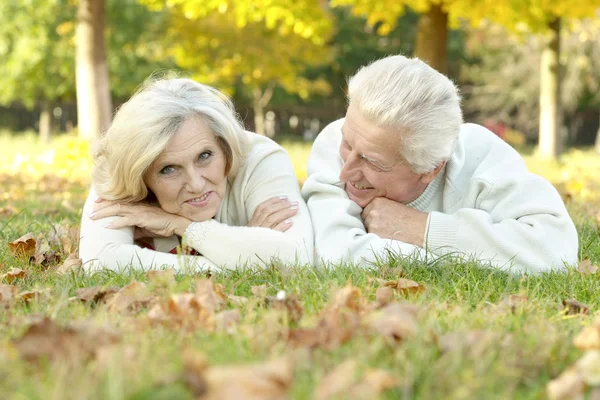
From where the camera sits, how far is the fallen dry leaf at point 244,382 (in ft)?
5.25

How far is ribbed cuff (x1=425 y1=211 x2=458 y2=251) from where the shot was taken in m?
3.91

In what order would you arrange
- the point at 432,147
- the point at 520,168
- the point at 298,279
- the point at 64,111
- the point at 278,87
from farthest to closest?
the point at 278,87 → the point at 64,111 → the point at 520,168 → the point at 432,147 → the point at 298,279

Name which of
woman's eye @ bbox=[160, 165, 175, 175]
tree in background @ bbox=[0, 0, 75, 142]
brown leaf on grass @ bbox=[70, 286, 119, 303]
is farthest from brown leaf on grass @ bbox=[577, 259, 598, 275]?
tree in background @ bbox=[0, 0, 75, 142]

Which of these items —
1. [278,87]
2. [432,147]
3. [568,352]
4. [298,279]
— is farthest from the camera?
[278,87]

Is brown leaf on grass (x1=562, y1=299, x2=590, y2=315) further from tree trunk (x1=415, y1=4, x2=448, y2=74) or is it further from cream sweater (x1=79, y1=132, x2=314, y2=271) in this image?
tree trunk (x1=415, y1=4, x2=448, y2=74)

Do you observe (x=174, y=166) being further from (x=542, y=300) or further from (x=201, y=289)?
(x=542, y=300)

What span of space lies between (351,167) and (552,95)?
13.8 meters

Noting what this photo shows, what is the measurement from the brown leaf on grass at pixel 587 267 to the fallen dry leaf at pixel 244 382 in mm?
2399

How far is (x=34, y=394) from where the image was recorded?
5.40 ft

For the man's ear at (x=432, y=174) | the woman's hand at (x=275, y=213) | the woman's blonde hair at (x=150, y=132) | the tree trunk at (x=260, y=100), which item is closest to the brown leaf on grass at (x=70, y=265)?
the woman's blonde hair at (x=150, y=132)

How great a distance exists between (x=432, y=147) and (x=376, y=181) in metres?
0.36

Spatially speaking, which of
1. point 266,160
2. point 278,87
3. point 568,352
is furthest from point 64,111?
point 568,352

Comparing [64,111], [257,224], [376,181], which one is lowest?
[64,111]

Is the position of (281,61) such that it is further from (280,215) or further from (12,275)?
(12,275)
